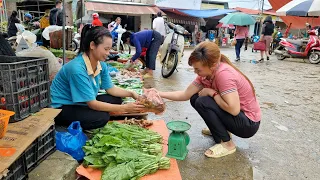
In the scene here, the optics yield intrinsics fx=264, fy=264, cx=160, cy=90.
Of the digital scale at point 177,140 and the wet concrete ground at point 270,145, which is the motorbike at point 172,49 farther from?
the digital scale at point 177,140

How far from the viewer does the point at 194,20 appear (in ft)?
74.7

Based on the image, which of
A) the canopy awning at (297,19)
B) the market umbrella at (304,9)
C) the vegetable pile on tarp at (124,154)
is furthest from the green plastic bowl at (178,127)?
the canopy awning at (297,19)

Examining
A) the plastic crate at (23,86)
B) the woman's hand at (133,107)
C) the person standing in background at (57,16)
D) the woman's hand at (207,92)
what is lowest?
the woman's hand at (133,107)

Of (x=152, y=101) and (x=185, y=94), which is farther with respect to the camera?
(x=185, y=94)

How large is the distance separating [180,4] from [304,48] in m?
12.6

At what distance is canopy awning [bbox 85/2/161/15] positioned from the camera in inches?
695

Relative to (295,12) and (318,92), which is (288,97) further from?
(295,12)

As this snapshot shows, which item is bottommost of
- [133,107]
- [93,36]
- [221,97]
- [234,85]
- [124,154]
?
[124,154]

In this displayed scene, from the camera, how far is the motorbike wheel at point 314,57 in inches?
428

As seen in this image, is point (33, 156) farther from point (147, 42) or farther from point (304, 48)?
point (304, 48)

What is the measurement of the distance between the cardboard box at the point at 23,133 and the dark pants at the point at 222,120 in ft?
4.67

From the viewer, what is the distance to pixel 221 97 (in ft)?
8.50

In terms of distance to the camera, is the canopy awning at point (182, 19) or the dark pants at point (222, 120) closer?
the dark pants at point (222, 120)

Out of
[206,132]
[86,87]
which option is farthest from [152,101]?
[206,132]
